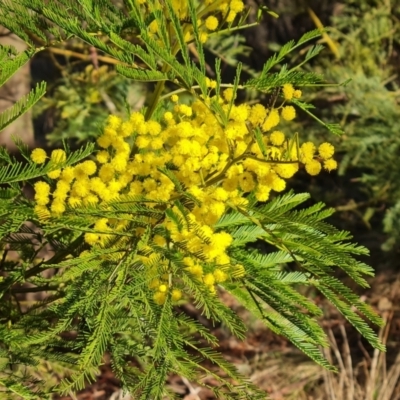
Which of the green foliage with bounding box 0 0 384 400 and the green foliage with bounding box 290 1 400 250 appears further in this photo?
the green foliage with bounding box 290 1 400 250

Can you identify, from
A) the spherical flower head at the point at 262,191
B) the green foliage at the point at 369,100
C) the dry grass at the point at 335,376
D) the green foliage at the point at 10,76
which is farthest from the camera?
the green foliage at the point at 369,100

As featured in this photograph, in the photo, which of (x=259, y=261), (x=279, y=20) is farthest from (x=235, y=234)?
(x=279, y=20)

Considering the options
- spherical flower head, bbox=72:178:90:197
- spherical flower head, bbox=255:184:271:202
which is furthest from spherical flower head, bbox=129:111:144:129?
spherical flower head, bbox=255:184:271:202

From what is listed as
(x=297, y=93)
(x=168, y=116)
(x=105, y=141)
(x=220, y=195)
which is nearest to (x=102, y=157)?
(x=105, y=141)

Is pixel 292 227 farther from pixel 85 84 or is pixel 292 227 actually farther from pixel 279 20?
pixel 279 20

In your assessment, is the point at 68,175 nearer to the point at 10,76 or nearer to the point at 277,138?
the point at 10,76

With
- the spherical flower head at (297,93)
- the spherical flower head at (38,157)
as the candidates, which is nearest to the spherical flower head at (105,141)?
the spherical flower head at (38,157)

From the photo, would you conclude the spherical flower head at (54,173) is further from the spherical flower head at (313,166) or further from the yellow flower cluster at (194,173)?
the spherical flower head at (313,166)

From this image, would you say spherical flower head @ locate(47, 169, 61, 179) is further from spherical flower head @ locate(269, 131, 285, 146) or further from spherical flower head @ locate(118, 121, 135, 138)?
spherical flower head @ locate(269, 131, 285, 146)
